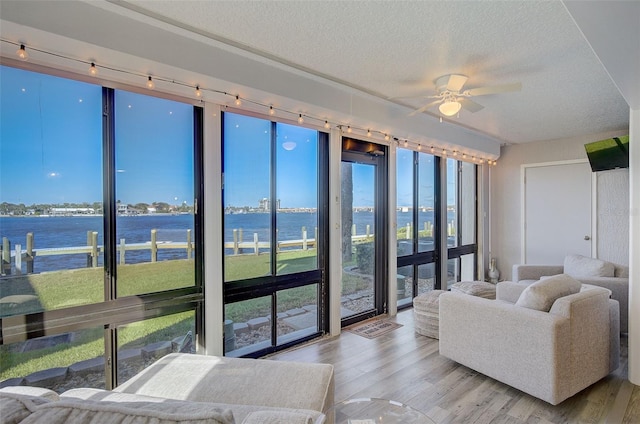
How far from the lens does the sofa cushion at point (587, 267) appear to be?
393cm

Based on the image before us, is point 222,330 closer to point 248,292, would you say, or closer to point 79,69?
point 248,292

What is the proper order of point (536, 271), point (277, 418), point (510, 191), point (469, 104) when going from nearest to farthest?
point (277, 418) → point (469, 104) → point (536, 271) → point (510, 191)

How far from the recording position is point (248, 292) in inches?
124

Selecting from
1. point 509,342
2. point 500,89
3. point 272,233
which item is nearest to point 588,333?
point 509,342

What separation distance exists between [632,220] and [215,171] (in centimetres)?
361

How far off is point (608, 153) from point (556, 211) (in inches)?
54.4

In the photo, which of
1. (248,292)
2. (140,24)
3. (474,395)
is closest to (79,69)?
(140,24)

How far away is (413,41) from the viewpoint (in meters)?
2.31

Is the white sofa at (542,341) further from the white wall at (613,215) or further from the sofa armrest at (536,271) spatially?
the white wall at (613,215)

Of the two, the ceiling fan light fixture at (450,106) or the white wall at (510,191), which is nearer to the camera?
the ceiling fan light fixture at (450,106)

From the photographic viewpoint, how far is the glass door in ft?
13.5

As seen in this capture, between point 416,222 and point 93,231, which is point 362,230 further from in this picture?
point 93,231

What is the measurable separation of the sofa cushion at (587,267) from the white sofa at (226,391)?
4.03m

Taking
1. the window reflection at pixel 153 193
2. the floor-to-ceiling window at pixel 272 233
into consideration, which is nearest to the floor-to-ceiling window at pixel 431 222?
the floor-to-ceiling window at pixel 272 233
